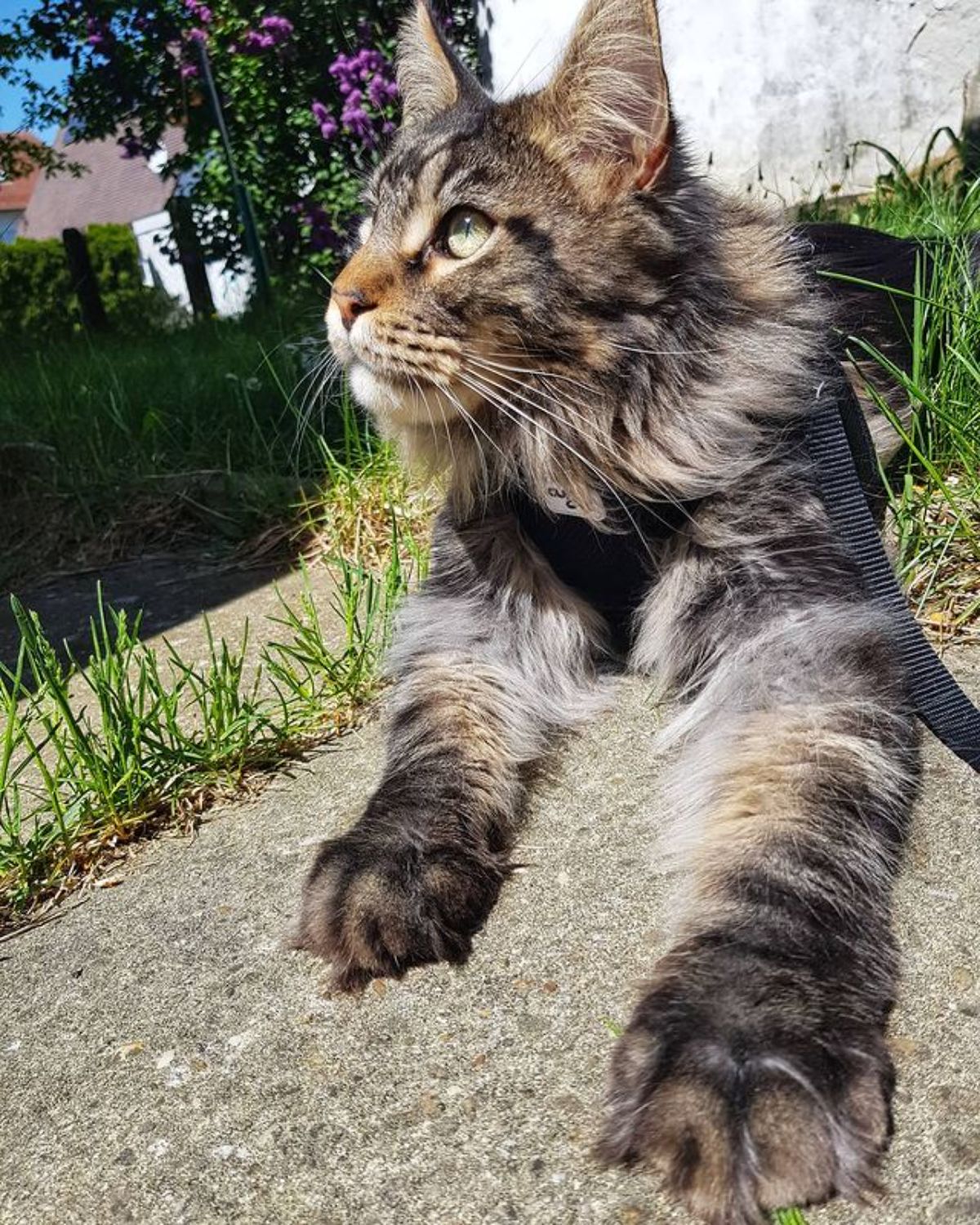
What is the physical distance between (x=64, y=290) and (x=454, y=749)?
15.8 metres

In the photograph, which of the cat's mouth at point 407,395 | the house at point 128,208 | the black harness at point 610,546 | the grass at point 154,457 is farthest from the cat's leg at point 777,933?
the house at point 128,208

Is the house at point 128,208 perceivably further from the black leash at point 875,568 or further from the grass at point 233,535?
the black leash at point 875,568

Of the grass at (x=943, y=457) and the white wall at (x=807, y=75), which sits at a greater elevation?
the white wall at (x=807, y=75)

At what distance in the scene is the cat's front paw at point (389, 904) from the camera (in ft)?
5.39

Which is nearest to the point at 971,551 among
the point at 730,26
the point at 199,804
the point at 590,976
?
the point at 590,976

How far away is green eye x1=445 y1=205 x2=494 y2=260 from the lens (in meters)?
2.11

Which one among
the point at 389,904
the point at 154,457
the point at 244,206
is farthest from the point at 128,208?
the point at 389,904

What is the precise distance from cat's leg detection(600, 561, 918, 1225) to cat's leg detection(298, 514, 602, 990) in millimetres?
311

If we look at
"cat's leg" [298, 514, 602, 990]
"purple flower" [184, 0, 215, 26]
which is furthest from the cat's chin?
"purple flower" [184, 0, 215, 26]

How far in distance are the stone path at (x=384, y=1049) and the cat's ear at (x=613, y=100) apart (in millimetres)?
1199

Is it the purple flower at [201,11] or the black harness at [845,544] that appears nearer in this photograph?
the black harness at [845,544]

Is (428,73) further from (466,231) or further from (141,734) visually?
(141,734)

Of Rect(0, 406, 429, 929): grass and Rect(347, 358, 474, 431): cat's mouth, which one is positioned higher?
Rect(347, 358, 474, 431): cat's mouth

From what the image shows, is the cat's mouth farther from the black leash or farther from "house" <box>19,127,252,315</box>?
"house" <box>19,127,252,315</box>
